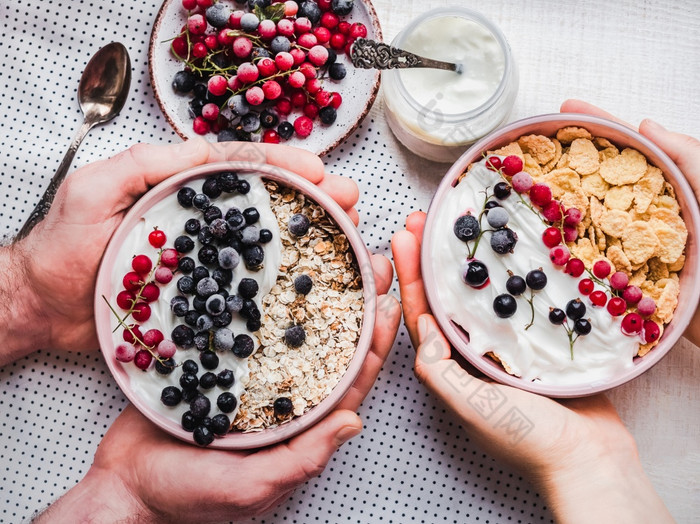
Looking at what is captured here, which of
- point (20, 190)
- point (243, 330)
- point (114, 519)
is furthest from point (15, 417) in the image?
point (243, 330)

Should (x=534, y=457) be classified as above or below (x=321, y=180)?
below

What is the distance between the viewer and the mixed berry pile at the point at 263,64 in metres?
1.18

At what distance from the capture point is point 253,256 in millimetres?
1032

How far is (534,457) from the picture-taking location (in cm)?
Result: 106

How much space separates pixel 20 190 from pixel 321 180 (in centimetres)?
61

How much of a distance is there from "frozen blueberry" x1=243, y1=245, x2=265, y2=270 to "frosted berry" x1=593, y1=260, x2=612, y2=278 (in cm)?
53

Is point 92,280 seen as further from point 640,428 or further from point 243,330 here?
point 640,428

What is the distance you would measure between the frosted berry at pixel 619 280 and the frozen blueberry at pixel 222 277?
61cm

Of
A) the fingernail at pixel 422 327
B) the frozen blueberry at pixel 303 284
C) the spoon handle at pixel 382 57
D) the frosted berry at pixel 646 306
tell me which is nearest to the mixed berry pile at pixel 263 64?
the spoon handle at pixel 382 57

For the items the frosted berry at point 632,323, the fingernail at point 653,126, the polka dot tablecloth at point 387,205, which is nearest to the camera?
the frosted berry at point 632,323

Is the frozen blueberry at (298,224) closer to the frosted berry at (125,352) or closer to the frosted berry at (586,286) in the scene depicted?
the frosted berry at (125,352)

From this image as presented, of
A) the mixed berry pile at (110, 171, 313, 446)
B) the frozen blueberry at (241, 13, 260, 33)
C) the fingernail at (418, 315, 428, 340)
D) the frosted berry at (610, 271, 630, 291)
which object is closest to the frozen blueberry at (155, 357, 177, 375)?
the mixed berry pile at (110, 171, 313, 446)

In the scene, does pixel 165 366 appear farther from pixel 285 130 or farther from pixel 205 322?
pixel 285 130

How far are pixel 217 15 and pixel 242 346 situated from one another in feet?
2.00
